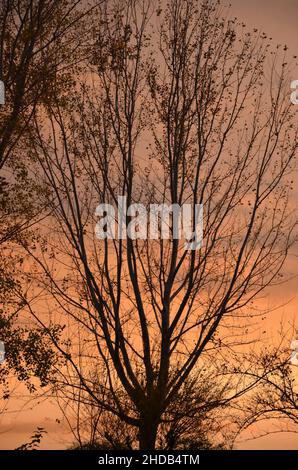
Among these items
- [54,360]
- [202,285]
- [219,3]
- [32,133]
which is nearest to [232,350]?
[202,285]

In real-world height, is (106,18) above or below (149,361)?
above

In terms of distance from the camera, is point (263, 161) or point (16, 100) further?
point (263, 161)

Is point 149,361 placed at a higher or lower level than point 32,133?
lower

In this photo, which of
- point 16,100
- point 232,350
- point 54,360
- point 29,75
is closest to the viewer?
point 16,100

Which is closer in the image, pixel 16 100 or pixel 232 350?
pixel 16 100

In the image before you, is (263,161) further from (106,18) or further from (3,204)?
(3,204)

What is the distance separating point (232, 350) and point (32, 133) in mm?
6666

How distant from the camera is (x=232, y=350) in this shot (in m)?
16.9

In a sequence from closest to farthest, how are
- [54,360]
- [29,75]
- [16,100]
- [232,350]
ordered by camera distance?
[16,100] < [29,75] < [54,360] < [232,350]

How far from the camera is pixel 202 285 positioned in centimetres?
1672
